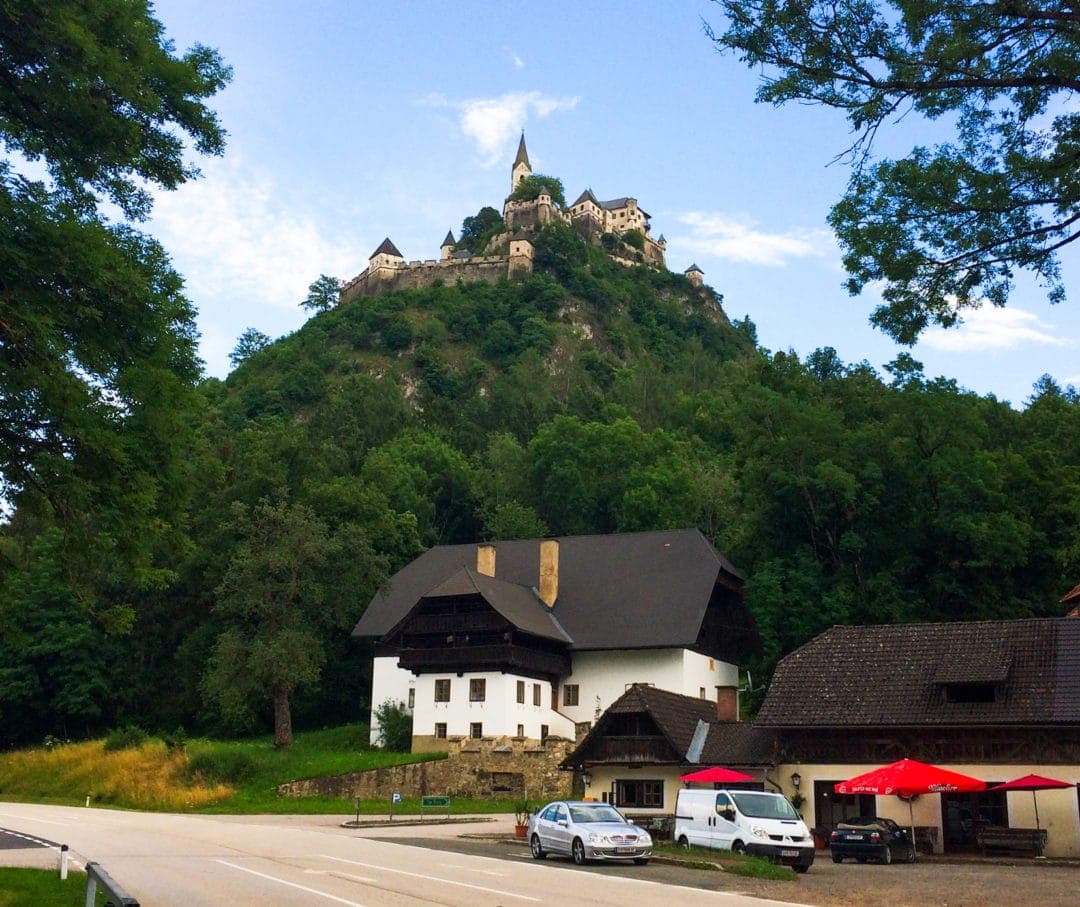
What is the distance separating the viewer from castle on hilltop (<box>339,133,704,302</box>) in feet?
510

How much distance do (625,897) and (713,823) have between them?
9.42 meters

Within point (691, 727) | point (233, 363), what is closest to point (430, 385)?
point (233, 363)

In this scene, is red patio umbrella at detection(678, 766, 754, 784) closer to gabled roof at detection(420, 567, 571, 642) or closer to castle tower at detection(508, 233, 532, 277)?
gabled roof at detection(420, 567, 571, 642)

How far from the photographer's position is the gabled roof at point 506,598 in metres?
48.6

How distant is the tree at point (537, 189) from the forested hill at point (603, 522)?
79.8 m

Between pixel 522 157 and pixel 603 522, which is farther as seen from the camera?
pixel 522 157

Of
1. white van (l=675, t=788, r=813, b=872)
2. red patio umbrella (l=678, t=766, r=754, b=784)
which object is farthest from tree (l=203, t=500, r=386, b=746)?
white van (l=675, t=788, r=813, b=872)

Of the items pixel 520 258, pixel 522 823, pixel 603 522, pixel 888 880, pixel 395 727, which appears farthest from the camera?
pixel 520 258

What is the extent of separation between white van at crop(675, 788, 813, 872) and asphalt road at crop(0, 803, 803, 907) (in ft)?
8.53

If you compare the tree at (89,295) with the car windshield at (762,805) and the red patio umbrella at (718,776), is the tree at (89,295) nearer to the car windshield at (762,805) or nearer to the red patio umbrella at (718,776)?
Answer: the car windshield at (762,805)

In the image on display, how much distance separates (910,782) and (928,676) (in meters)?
6.05

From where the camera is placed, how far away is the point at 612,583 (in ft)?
181

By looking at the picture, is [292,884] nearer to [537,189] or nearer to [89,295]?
[89,295]

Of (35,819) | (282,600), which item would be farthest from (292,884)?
(282,600)
